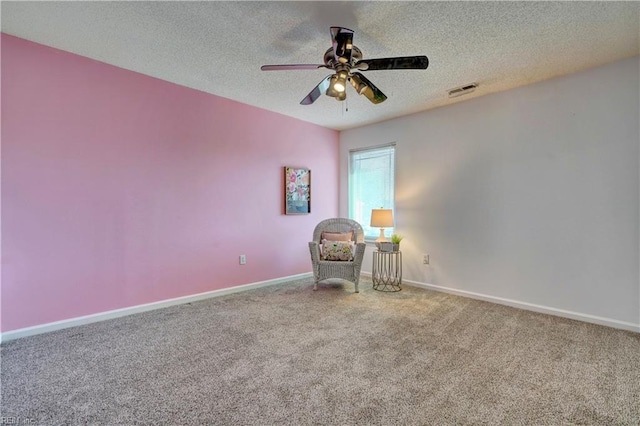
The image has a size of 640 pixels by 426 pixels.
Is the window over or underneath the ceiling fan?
underneath

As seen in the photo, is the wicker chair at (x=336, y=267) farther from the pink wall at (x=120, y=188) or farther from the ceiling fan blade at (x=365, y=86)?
the ceiling fan blade at (x=365, y=86)

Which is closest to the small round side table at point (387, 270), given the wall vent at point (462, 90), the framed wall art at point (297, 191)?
the framed wall art at point (297, 191)

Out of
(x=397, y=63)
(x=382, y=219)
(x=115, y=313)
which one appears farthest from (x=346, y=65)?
(x=115, y=313)

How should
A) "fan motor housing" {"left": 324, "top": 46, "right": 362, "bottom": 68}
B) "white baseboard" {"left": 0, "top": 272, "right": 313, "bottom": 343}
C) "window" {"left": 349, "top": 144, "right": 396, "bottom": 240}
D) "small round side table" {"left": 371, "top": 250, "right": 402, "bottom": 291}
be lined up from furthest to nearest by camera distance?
"window" {"left": 349, "top": 144, "right": 396, "bottom": 240} → "small round side table" {"left": 371, "top": 250, "right": 402, "bottom": 291} → "white baseboard" {"left": 0, "top": 272, "right": 313, "bottom": 343} → "fan motor housing" {"left": 324, "top": 46, "right": 362, "bottom": 68}

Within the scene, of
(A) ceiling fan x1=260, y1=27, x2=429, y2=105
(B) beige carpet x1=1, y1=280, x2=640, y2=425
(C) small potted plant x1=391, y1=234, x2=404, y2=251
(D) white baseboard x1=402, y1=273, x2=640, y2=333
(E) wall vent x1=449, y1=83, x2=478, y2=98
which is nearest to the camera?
(B) beige carpet x1=1, y1=280, x2=640, y2=425

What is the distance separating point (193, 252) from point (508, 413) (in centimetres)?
322

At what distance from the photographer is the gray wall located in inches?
109

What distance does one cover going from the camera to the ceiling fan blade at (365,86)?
2.35 m

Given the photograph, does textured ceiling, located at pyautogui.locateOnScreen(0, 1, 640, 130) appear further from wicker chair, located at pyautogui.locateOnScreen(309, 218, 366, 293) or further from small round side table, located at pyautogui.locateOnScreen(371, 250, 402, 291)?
small round side table, located at pyautogui.locateOnScreen(371, 250, 402, 291)

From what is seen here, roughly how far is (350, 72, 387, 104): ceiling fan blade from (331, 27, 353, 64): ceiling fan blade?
0.23 meters

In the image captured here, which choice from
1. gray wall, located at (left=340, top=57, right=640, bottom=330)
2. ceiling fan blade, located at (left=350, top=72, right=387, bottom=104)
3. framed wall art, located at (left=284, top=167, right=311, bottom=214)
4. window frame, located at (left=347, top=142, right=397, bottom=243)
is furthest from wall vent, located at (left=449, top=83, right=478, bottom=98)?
framed wall art, located at (left=284, top=167, right=311, bottom=214)

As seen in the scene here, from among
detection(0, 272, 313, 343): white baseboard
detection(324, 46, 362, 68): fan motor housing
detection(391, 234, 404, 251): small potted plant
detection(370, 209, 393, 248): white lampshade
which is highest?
detection(324, 46, 362, 68): fan motor housing

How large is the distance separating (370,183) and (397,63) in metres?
2.94

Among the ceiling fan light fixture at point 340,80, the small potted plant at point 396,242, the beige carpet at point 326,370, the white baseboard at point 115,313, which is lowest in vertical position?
the beige carpet at point 326,370
